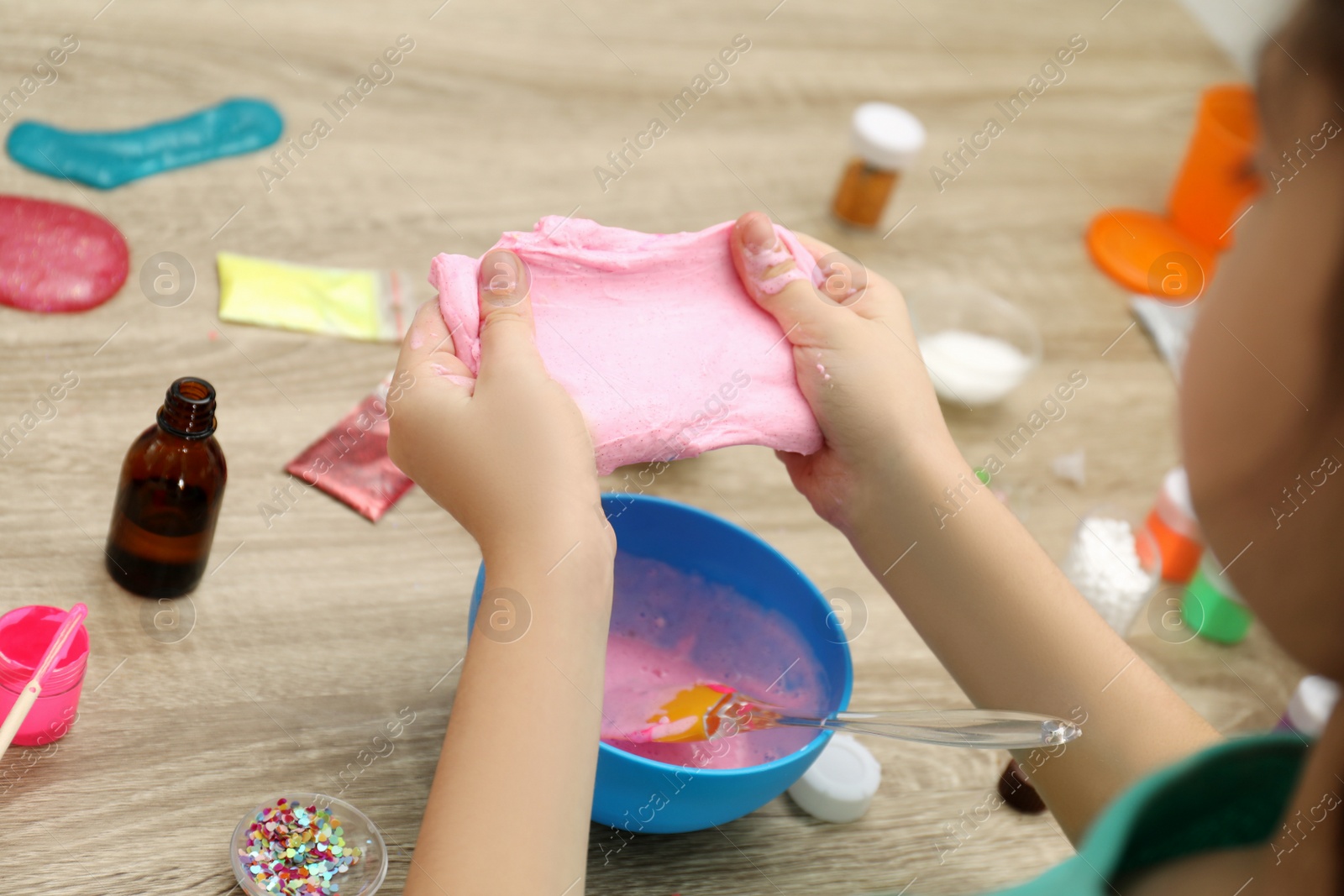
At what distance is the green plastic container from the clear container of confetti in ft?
3.03

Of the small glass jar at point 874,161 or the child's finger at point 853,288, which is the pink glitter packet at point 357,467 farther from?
the small glass jar at point 874,161

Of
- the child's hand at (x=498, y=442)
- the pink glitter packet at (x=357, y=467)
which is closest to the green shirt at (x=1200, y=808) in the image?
the child's hand at (x=498, y=442)

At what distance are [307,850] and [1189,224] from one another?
1.59m

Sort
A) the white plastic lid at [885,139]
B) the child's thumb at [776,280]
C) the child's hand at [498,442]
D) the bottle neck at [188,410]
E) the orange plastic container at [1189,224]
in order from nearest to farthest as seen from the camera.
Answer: the child's hand at [498,442], the bottle neck at [188,410], the child's thumb at [776,280], the white plastic lid at [885,139], the orange plastic container at [1189,224]

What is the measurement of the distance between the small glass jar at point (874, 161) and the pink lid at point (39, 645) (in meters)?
1.14

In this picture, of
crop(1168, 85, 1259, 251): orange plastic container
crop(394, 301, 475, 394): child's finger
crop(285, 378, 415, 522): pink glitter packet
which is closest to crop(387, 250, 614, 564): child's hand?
crop(394, 301, 475, 394): child's finger

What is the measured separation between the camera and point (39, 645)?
89 cm

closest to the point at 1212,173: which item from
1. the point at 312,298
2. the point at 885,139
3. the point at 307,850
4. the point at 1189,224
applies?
the point at 1189,224

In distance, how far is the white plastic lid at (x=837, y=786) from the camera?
1.01 metres

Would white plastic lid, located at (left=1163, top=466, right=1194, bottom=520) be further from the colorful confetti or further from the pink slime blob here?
the pink slime blob

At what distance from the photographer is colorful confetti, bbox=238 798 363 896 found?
2.75 feet

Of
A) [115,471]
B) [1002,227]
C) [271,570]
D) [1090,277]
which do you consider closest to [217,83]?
[115,471]

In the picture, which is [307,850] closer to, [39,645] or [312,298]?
[39,645]

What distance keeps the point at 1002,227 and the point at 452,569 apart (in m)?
1.06
